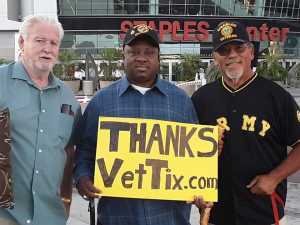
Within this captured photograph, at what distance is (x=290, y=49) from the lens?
58344 mm

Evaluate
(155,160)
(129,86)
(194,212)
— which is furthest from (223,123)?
(194,212)

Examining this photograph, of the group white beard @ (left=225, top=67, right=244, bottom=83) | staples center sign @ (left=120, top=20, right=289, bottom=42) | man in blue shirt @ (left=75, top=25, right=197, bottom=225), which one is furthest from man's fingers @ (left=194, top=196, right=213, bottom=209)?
staples center sign @ (left=120, top=20, right=289, bottom=42)

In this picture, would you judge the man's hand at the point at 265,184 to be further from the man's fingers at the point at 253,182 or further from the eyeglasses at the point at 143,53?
the eyeglasses at the point at 143,53

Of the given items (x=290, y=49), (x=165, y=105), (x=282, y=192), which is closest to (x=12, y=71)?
(x=165, y=105)

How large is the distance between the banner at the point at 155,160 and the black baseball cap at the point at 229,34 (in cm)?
61

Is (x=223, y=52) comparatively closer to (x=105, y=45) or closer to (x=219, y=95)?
(x=219, y=95)

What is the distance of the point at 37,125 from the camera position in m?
2.95

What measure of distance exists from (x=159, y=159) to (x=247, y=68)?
2.91ft

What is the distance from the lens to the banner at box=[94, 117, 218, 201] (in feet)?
9.98

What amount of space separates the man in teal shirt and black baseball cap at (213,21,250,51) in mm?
1071

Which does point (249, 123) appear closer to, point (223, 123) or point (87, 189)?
point (223, 123)

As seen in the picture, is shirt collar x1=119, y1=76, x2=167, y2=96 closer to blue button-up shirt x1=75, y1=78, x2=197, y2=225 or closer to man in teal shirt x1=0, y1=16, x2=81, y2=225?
blue button-up shirt x1=75, y1=78, x2=197, y2=225

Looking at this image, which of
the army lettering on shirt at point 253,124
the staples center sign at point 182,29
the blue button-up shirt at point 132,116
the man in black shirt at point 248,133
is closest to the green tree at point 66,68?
the staples center sign at point 182,29

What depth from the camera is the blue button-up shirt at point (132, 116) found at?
3.09m
